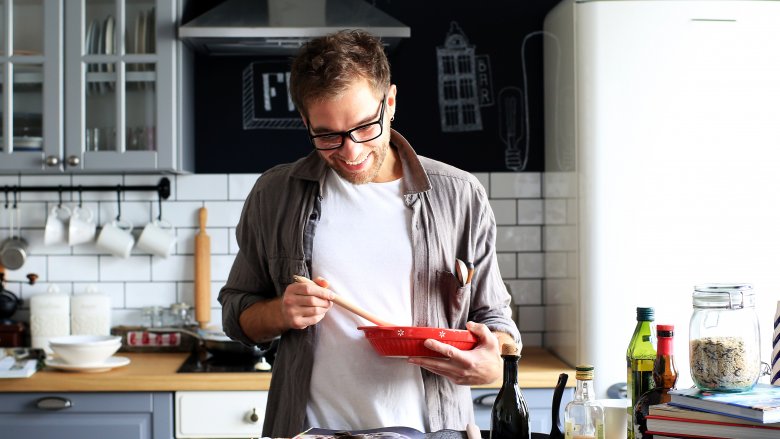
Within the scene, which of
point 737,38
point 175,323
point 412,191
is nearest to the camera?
point 412,191

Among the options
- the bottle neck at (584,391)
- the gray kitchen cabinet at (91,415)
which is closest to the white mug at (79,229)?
the gray kitchen cabinet at (91,415)

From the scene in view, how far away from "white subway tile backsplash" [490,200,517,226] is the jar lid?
2.30 meters

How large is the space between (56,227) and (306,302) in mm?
2164

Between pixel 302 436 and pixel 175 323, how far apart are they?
2.23 meters

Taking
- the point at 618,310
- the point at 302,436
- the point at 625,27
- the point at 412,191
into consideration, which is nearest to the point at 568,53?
the point at 625,27

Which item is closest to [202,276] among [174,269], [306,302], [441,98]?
[174,269]

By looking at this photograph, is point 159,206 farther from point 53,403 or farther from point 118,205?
point 53,403

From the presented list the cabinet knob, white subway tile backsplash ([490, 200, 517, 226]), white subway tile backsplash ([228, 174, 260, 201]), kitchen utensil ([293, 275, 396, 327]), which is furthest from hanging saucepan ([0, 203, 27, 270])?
kitchen utensil ([293, 275, 396, 327])

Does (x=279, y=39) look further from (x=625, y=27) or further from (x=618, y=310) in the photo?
(x=618, y=310)

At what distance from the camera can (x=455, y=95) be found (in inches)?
148

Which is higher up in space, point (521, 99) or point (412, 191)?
point (521, 99)

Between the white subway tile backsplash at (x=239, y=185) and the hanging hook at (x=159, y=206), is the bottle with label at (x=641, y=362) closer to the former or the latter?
the white subway tile backsplash at (x=239, y=185)

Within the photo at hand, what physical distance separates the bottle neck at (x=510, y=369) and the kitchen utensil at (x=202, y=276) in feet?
7.65

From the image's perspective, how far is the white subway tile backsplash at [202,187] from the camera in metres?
3.73
